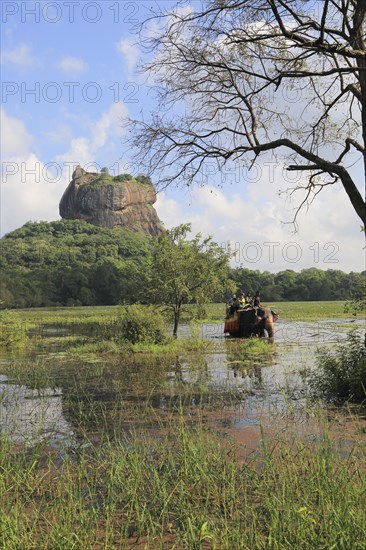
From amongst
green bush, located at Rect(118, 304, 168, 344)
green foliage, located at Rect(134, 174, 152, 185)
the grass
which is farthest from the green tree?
the grass

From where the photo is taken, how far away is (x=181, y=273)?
2525cm

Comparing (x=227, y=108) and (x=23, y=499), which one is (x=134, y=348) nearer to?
(x=227, y=108)

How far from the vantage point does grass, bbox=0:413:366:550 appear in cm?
384

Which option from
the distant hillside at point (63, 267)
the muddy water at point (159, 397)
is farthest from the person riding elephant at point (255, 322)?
the distant hillside at point (63, 267)

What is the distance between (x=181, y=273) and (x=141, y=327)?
4.07 meters

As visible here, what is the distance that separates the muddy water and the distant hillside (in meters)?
44.7

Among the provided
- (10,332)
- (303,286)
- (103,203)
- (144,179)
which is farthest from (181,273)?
(103,203)

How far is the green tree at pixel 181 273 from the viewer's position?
25125 millimetres

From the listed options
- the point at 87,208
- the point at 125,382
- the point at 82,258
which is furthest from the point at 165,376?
the point at 87,208

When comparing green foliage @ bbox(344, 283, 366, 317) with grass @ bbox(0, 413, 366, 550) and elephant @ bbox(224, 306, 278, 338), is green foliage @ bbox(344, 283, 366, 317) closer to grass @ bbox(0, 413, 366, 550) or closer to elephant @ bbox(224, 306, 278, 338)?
grass @ bbox(0, 413, 366, 550)

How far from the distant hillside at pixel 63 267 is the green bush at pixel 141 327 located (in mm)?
38912

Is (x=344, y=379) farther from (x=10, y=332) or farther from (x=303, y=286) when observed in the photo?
(x=303, y=286)

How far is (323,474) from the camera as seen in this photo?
4.71 meters

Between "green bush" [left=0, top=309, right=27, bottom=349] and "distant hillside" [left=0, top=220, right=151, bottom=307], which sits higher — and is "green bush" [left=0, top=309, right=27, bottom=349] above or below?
below
